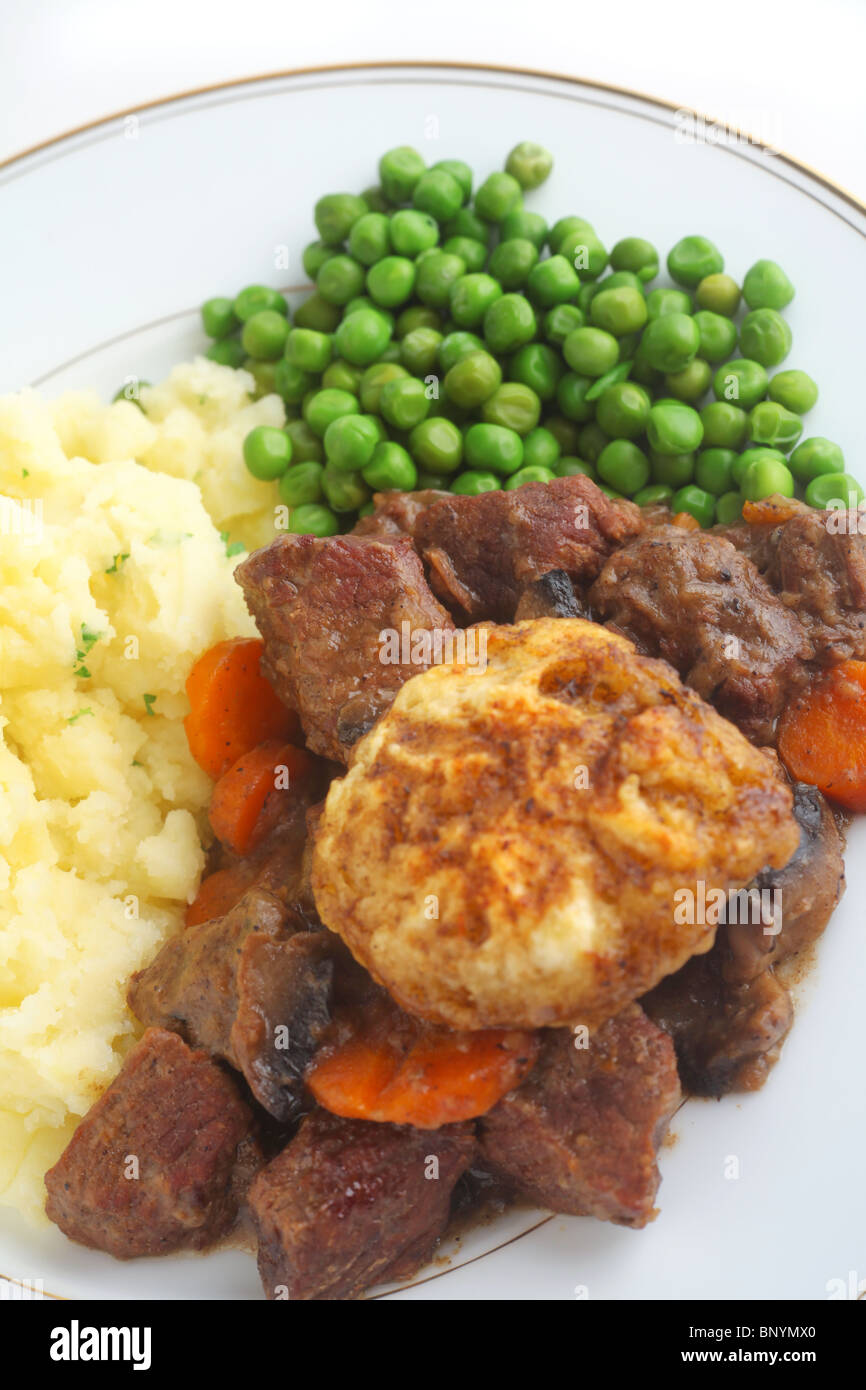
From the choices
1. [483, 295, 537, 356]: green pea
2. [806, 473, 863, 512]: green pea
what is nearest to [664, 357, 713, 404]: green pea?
[483, 295, 537, 356]: green pea

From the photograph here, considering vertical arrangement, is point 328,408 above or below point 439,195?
below

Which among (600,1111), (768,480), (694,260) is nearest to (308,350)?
(694,260)

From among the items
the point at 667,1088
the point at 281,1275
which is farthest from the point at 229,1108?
the point at 667,1088

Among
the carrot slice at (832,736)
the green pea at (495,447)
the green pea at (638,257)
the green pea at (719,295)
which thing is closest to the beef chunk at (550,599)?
the carrot slice at (832,736)

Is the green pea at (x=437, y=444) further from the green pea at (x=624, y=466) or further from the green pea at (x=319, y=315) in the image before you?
the green pea at (x=319, y=315)

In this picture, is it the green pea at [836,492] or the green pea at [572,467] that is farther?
the green pea at [572,467]

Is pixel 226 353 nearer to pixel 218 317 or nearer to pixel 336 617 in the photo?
pixel 218 317

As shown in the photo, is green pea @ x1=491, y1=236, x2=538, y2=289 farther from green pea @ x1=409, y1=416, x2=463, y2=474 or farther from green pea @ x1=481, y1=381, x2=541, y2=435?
green pea @ x1=409, y1=416, x2=463, y2=474
